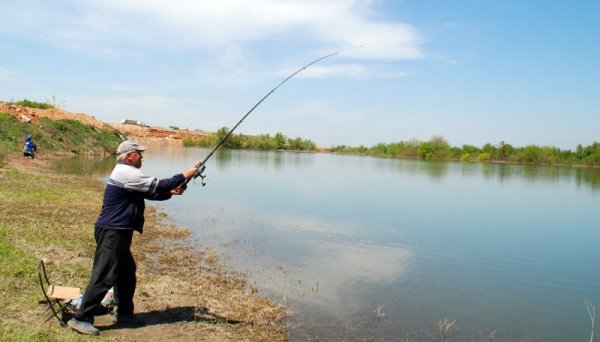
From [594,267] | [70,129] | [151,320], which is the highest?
[70,129]

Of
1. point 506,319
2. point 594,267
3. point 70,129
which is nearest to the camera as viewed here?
point 506,319

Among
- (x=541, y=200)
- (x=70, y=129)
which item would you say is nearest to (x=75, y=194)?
(x=541, y=200)

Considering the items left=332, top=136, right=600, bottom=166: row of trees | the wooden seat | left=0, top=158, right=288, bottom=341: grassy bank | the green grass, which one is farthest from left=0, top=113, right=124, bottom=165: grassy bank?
left=332, top=136, right=600, bottom=166: row of trees

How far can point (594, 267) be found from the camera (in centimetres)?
1338

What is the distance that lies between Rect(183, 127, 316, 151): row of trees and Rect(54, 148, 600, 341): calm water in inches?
3351

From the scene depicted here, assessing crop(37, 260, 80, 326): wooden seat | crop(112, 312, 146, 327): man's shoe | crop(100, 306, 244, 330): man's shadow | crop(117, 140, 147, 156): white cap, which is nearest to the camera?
crop(37, 260, 80, 326): wooden seat

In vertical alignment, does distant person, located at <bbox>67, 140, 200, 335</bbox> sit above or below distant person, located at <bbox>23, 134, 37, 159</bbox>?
below

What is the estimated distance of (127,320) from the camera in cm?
632

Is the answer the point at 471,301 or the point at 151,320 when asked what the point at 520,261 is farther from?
the point at 151,320

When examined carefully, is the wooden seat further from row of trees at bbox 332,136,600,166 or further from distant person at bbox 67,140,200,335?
row of trees at bbox 332,136,600,166

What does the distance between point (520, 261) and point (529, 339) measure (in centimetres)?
613

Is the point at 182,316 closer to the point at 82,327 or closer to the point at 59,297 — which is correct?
the point at 82,327

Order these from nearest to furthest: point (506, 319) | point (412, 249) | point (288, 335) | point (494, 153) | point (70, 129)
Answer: point (288, 335) → point (506, 319) → point (412, 249) → point (70, 129) → point (494, 153)

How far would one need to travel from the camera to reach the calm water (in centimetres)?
839
